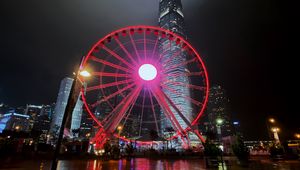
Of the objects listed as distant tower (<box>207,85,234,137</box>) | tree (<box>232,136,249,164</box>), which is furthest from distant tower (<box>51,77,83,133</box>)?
tree (<box>232,136,249,164</box>)

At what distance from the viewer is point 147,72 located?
2344cm

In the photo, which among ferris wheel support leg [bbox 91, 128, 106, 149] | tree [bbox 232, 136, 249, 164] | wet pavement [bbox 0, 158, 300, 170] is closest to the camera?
wet pavement [bbox 0, 158, 300, 170]

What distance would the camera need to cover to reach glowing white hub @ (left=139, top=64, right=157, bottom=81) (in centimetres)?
2331

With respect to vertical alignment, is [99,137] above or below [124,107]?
below

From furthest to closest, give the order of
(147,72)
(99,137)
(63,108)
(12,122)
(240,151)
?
(63,108)
(12,122)
(99,137)
(147,72)
(240,151)

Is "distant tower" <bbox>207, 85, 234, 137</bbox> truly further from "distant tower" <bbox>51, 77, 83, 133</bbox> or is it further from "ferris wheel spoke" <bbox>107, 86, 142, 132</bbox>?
"ferris wheel spoke" <bbox>107, 86, 142, 132</bbox>

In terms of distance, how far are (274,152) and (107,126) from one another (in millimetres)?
20225

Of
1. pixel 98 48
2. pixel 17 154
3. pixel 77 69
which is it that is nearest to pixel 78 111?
pixel 17 154

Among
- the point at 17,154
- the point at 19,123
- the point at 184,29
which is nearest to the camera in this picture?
the point at 17,154

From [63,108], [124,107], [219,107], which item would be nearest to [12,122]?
[63,108]

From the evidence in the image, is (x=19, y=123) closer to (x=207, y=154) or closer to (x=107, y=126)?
(x=107, y=126)

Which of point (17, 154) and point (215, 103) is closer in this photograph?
point (17, 154)

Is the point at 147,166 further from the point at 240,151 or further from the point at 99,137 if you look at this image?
the point at 99,137

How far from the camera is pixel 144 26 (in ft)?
79.7
